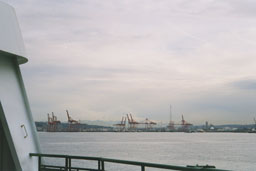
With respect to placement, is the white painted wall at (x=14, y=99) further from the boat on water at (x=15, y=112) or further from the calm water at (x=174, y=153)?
the calm water at (x=174, y=153)

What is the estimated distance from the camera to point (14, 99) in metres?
8.16

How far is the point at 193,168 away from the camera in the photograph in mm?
4688


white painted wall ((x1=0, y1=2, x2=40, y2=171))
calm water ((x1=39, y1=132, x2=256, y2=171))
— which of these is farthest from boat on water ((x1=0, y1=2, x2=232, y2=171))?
calm water ((x1=39, y1=132, x2=256, y2=171))

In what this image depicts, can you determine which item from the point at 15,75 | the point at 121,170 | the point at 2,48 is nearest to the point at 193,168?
the point at 2,48

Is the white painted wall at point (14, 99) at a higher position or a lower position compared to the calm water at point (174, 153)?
higher

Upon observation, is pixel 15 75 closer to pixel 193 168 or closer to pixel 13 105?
pixel 13 105

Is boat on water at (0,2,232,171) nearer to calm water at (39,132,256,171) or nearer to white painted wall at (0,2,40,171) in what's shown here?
white painted wall at (0,2,40,171)

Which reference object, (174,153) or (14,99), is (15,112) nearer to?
(14,99)

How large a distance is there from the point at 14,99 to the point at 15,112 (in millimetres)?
285

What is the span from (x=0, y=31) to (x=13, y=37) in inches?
17.0

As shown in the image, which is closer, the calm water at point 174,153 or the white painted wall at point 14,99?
the white painted wall at point 14,99

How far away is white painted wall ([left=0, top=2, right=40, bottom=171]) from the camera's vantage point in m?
7.69

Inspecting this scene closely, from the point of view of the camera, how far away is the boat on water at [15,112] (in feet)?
25.2

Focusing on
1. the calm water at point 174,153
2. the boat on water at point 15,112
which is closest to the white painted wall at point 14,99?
the boat on water at point 15,112
